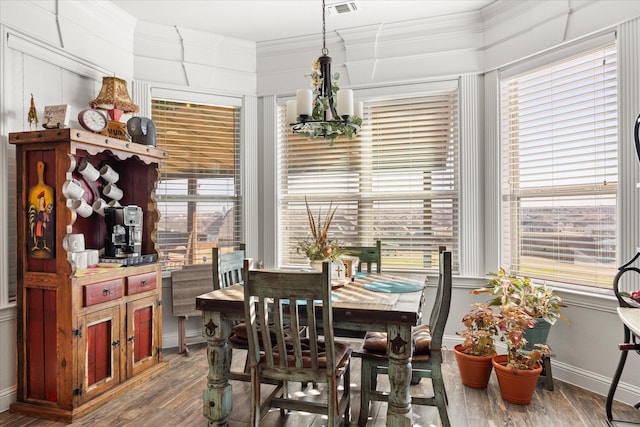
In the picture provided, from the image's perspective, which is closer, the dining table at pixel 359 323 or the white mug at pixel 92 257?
the dining table at pixel 359 323

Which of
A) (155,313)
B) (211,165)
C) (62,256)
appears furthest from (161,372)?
(211,165)

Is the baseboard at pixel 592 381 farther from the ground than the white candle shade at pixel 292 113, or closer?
closer

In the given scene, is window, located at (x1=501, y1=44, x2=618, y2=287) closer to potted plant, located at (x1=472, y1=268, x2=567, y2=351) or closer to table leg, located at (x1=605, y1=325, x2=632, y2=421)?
potted plant, located at (x1=472, y1=268, x2=567, y2=351)

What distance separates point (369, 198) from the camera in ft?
13.5

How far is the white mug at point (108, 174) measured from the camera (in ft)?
10.5

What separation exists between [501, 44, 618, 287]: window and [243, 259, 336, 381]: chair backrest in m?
2.25

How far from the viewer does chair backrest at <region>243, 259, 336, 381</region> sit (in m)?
1.91

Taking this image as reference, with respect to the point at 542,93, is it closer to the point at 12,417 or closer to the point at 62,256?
the point at 62,256

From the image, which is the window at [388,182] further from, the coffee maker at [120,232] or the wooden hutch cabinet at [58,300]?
the wooden hutch cabinet at [58,300]

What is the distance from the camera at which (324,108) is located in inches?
93.6

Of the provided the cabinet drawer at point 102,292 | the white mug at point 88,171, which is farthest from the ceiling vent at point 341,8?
the cabinet drawer at point 102,292

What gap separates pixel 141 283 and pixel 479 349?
104 inches

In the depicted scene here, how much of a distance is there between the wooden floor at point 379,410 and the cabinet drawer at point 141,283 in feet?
2.37

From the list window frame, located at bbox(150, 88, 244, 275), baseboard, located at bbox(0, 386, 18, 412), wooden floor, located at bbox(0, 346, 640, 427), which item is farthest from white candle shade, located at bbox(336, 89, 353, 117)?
baseboard, located at bbox(0, 386, 18, 412)
